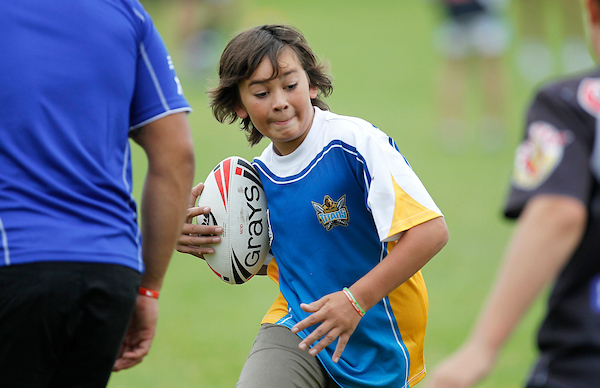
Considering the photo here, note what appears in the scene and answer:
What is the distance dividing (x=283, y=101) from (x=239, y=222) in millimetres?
Answer: 574

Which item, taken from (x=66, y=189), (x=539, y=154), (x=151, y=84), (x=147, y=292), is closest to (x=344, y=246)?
(x=147, y=292)

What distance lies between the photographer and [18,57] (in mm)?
2096

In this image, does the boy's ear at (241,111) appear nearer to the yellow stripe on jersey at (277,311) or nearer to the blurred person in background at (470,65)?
the yellow stripe on jersey at (277,311)

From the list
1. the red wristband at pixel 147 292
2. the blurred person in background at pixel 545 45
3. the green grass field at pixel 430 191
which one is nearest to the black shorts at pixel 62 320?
the red wristband at pixel 147 292

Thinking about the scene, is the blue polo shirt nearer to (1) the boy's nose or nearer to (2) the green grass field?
(1) the boy's nose

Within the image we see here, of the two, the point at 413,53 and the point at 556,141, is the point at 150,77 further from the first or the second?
the point at 413,53

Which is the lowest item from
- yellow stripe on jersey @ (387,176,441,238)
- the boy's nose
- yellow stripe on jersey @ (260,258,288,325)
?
yellow stripe on jersey @ (260,258,288,325)

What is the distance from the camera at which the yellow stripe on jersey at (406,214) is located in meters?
2.65

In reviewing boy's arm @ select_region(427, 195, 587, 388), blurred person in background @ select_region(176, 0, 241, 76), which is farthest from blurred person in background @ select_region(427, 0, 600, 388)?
blurred person in background @ select_region(176, 0, 241, 76)

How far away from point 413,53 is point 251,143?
53.0 feet

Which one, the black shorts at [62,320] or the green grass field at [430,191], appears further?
the green grass field at [430,191]

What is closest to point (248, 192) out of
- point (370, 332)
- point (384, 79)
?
point (370, 332)

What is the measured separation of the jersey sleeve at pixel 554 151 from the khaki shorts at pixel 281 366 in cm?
141

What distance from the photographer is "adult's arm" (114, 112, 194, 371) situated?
2.39 m
